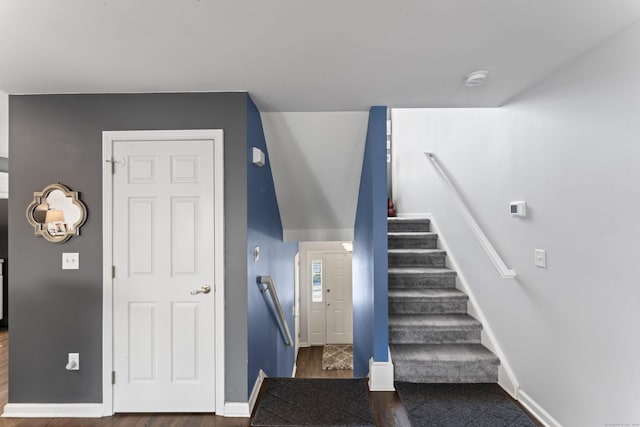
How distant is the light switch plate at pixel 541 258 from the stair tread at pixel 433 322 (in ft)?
3.02

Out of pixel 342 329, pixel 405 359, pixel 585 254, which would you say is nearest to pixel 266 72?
pixel 585 254

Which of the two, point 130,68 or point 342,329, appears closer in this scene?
point 130,68

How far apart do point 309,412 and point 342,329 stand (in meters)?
5.37

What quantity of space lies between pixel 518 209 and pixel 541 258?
38cm

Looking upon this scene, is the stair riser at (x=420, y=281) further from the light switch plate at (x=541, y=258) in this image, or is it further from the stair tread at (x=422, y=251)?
the light switch plate at (x=541, y=258)

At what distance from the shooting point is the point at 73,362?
218 cm

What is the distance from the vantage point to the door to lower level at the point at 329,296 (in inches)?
284

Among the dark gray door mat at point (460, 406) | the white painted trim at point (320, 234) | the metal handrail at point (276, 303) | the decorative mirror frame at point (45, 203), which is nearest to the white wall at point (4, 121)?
the decorative mirror frame at point (45, 203)

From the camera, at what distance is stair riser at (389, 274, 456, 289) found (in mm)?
3186

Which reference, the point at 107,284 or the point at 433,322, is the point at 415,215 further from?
the point at 107,284

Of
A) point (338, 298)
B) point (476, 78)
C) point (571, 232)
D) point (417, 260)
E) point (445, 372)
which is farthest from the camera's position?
point (338, 298)

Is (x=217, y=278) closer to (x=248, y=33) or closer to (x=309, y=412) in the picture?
(x=309, y=412)

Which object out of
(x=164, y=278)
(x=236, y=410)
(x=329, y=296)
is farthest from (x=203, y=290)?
(x=329, y=296)

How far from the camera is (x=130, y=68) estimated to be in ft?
6.13
